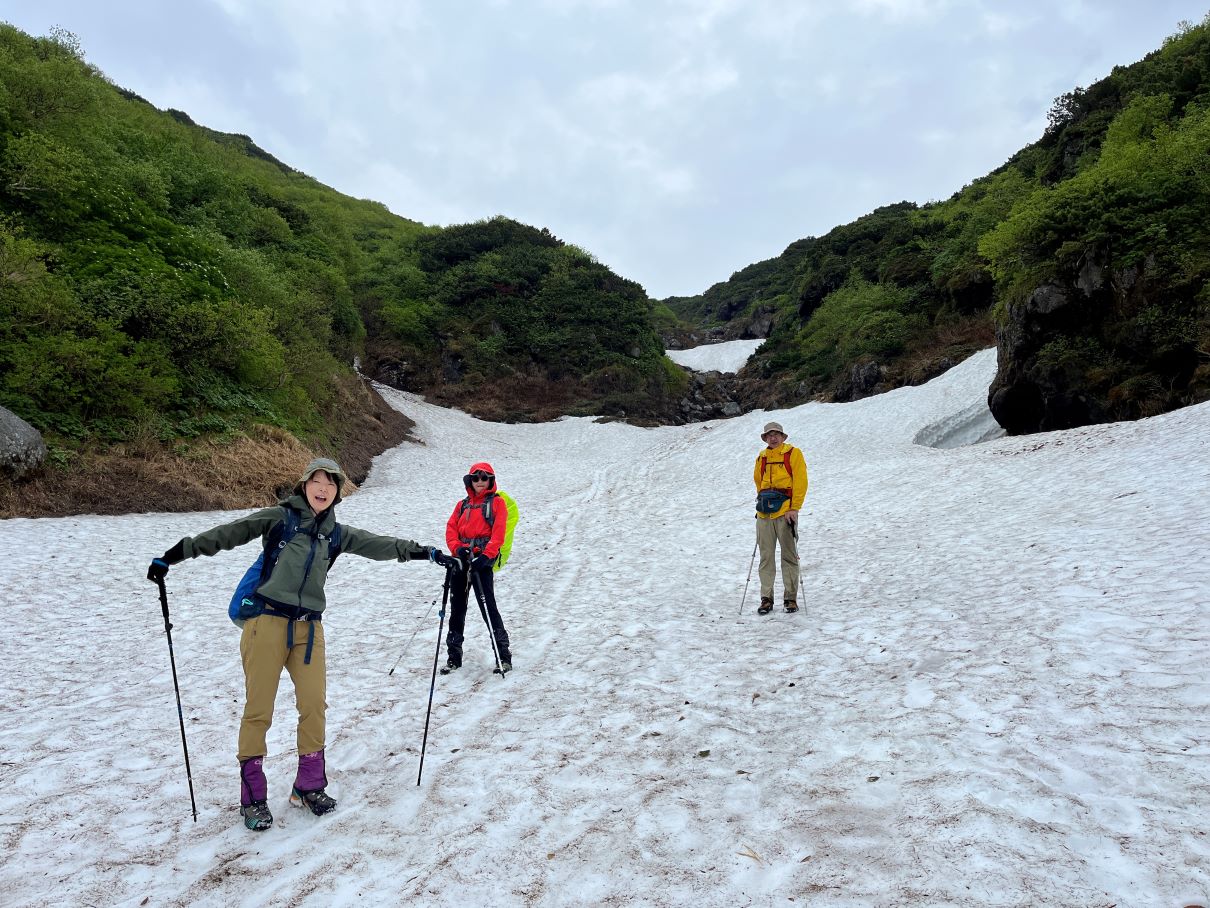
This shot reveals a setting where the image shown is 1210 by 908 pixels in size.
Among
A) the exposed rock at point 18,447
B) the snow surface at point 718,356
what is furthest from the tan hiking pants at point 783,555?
the snow surface at point 718,356

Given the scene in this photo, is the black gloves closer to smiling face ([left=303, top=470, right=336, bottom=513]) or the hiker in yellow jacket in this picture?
smiling face ([left=303, top=470, right=336, bottom=513])

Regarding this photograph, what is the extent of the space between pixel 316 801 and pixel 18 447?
12922 millimetres

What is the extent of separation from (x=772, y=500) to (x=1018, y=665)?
136 inches

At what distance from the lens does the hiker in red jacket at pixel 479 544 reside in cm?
652

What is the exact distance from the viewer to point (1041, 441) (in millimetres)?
16234

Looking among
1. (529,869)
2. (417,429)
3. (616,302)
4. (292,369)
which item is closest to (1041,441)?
(529,869)

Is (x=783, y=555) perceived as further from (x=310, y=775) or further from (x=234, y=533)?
(x=234, y=533)

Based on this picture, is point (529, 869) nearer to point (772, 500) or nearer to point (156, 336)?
point (772, 500)

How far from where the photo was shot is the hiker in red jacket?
6516mm

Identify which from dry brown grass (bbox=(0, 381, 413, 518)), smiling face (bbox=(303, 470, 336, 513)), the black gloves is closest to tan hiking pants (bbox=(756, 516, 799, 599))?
smiling face (bbox=(303, 470, 336, 513))

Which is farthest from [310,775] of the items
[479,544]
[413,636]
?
[413,636]

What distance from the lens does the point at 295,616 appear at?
13.4 ft

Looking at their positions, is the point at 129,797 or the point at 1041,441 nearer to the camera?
the point at 129,797

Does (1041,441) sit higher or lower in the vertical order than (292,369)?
lower
